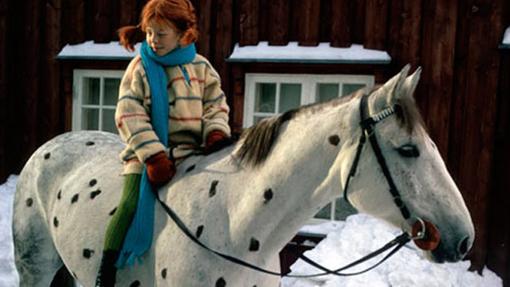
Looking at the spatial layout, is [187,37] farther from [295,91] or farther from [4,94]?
[4,94]

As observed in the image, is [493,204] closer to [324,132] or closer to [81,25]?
[324,132]

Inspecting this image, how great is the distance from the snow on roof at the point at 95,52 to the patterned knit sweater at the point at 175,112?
4298mm

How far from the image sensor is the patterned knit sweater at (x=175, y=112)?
7.40 ft

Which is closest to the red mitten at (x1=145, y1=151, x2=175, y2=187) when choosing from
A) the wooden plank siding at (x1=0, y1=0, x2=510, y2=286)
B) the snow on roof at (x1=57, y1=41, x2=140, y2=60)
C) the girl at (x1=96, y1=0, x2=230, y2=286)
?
the girl at (x1=96, y1=0, x2=230, y2=286)

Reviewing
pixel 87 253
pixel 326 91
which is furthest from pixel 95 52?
pixel 87 253

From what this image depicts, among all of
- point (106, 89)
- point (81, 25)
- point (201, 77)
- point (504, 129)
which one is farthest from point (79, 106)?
point (504, 129)

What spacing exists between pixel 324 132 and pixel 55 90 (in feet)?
20.9

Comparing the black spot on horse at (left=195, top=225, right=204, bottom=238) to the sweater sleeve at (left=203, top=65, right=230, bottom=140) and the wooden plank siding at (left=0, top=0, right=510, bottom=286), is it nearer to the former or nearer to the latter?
the sweater sleeve at (left=203, top=65, right=230, bottom=140)

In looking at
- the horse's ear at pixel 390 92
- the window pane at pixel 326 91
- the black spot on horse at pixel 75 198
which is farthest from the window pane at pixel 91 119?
the horse's ear at pixel 390 92

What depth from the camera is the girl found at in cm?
224

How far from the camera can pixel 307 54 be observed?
19.1ft

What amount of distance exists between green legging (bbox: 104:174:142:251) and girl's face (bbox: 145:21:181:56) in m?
0.65

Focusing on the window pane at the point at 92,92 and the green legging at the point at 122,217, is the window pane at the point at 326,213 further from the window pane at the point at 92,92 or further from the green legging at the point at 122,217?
the green legging at the point at 122,217

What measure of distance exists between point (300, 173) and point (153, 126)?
0.83 meters
